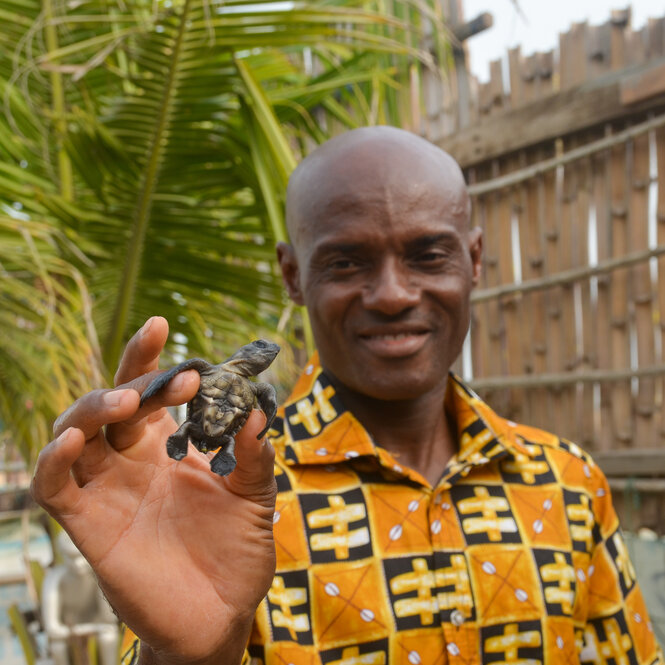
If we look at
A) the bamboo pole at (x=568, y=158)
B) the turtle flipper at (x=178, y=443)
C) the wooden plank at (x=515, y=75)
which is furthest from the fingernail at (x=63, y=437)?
the wooden plank at (x=515, y=75)

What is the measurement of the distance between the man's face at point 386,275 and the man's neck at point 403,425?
0.19 feet

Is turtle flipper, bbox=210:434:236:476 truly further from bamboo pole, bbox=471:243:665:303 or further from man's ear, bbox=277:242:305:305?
bamboo pole, bbox=471:243:665:303

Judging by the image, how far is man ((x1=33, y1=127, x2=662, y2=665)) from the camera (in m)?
1.17

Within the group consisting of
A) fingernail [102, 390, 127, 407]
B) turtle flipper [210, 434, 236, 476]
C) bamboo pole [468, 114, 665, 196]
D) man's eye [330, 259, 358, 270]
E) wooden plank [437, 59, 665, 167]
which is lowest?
turtle flipper [210, 434, 236, 476]

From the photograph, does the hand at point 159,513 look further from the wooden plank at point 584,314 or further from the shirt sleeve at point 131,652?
the wooden plank at point 584,314

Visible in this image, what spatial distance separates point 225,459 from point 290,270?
0.74 meters

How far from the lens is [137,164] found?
221cm

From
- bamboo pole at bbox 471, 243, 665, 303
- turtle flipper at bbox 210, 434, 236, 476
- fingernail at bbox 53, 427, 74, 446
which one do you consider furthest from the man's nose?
bamboo pole at bbox 471, 243, 665, 303

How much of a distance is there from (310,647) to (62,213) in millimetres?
1545

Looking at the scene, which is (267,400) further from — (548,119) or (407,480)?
(548,119)

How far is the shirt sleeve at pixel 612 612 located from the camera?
133 cm

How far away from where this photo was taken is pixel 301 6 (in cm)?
203

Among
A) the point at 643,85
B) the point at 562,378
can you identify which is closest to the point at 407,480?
the point at 562,378

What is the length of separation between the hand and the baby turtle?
2cm
